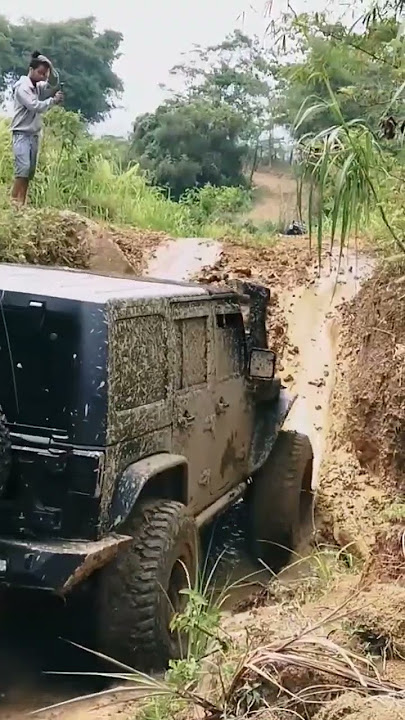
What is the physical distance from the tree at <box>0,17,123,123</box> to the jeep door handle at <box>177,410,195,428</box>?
17920mm

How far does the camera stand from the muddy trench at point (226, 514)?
4508 millimetres

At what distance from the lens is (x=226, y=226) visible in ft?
46.5

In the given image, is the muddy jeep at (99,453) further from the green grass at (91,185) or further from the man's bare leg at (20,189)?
the green grass at (91,185)

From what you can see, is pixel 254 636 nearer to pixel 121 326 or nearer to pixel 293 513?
pixel 121 326

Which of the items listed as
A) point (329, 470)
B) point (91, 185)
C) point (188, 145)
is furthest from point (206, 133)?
point (329, 470)

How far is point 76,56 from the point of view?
74.5ft

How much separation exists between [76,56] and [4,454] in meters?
19.9

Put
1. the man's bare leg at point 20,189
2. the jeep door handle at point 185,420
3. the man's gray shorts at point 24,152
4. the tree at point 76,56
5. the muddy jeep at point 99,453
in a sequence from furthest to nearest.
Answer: the tree at point 76,56 → the man's bare leg at point 20,189 → the man's gray shorts at point 24,152 → the jeep door handle at point 185,420 → the muddy jeep at point 99,453

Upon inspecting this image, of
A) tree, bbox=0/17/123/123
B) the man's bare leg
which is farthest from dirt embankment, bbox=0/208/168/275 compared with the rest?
tree, bbox=0/17/123/123

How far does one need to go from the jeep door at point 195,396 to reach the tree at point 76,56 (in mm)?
17520

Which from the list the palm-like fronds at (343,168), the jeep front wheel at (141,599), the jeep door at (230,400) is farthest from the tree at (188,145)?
the jeep front wheel at (141,599)

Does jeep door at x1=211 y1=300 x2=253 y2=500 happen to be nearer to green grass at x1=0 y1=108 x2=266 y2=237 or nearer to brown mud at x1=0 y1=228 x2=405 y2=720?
brown mud at x1=0 y1=228 x2=405 y2=720

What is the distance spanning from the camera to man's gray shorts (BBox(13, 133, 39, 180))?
32.6 feet

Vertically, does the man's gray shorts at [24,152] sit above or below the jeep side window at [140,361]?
above
